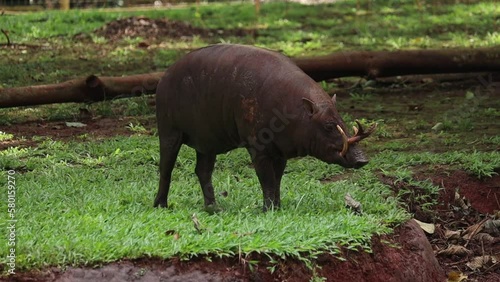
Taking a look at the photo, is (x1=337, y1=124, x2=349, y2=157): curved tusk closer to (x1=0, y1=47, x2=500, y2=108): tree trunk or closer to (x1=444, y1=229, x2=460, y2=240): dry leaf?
(x1=444, y1=229, x2=460, y2=240): dry leaf

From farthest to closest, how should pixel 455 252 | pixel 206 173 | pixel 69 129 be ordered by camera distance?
pixel 69 129
pixel 455 252
pixel 206 173

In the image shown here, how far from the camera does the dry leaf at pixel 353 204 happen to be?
23.8 ft

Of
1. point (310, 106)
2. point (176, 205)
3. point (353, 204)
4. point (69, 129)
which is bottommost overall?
point (69, 129)

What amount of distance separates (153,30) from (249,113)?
1002 centimetres

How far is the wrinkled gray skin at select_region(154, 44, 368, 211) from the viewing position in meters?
6.79

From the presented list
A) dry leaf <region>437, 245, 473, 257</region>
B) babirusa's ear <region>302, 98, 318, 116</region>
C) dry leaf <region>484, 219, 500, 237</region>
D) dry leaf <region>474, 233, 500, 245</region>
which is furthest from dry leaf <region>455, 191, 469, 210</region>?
babirusa's ear <region>302, 98, 318, 116</region>

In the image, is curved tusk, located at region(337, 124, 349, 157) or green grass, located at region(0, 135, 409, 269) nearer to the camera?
green grass, located at region(0, 135, 409, 269)

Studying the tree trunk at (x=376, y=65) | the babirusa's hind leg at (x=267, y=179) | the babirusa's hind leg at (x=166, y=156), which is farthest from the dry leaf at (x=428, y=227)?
the tree trunk at (x=376, y=65)

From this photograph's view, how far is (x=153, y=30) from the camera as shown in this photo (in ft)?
54.6

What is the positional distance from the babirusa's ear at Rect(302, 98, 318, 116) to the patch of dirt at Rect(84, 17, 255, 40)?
9.77 meters

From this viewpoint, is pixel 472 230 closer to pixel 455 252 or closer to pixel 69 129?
pixel 455 252

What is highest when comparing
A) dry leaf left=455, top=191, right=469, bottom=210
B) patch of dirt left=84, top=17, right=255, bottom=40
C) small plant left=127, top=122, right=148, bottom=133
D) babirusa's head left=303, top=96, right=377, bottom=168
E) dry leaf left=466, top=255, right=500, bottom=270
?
babirusa's head left=303, top=96, right=377, bottom=168

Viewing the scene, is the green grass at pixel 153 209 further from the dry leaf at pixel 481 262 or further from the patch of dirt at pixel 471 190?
the dry leaf at pixel 481 262

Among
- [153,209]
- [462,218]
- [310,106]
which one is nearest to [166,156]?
[153,209]
